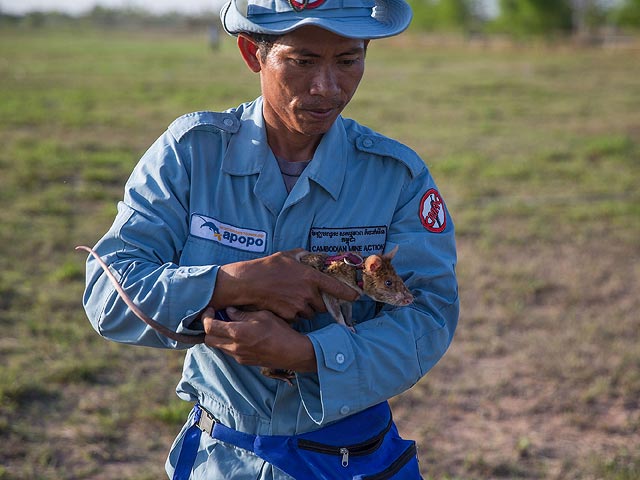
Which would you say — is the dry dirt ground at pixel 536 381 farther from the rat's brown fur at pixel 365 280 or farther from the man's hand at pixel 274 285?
the man's hand at pixel 274 285

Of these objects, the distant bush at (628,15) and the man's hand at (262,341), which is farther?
the distant bush at (628,15)

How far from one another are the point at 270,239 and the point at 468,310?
Answer: 158 inches

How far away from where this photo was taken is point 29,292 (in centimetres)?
586

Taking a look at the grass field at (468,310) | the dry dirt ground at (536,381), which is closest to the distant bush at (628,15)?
the grass field at (468,310)

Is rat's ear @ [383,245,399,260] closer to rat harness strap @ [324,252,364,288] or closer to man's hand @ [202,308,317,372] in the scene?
rat harness strap @ [324,252,364,288]

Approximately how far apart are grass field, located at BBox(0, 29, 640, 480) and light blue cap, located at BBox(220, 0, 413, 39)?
249 centimetres

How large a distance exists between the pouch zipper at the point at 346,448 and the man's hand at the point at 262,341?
24 centimetres

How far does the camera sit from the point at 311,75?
75.0 inches

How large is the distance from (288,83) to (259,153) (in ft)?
0.61

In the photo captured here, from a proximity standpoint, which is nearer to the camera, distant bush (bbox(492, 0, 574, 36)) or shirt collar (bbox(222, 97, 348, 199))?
shirt collar (bbox(222, 97, 348, 199))

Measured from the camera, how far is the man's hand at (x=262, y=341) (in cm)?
171

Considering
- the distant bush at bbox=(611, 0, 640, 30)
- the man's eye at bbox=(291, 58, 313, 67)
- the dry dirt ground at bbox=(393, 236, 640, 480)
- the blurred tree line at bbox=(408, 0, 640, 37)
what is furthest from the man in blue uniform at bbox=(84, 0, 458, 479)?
the distant bush at bbox=(611, 0, 640, 30)

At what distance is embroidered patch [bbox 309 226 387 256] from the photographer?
1.97 meters

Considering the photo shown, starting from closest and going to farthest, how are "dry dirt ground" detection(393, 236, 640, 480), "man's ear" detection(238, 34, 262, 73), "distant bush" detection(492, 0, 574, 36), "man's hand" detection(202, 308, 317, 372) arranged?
"man's hand" detection(202, 308, 317, 372) < "man's ear" detection(238, 34, 262, 73) < "dry dirt ground" detection(393, 236, 640, 480) < "distant bush" detection(492, 0, 574, 36)
